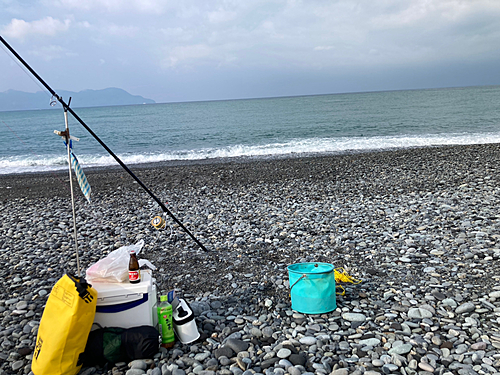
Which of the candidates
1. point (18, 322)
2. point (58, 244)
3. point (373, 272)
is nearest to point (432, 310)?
point (373, 272)

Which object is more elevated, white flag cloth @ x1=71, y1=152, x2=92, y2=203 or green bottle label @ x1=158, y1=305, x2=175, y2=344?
white flag cloth @ x1=71, y1=152, x2=92, y2=203

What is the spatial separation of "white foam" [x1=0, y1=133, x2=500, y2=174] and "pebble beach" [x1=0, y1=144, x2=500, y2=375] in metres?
9.81

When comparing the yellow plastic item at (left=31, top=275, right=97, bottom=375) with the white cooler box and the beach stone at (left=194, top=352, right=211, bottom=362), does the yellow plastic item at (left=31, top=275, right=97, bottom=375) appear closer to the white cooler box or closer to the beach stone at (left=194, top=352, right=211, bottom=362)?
the white cooler box

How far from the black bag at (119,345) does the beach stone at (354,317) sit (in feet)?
6.64

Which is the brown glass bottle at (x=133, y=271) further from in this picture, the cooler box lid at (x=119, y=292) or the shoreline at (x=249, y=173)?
the shoreline at (x=249, y=173)

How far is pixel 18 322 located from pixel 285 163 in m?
13.0

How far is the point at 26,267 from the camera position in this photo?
6355 mm

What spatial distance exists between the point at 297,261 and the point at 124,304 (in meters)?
3.08

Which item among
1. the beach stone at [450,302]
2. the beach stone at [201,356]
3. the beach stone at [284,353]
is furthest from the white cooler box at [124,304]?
the beach stone at [450,302]

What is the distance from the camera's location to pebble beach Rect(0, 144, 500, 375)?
146 inches

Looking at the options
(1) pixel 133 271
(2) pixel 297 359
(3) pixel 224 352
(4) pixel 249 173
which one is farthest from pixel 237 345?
(4) pixel 249 173

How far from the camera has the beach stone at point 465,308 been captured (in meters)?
4.34

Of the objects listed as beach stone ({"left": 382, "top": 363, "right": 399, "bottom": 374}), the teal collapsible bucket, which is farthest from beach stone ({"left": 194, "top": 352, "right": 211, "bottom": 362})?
beach stone ({"left": 382, "top": 363, "right": 399, "bottom": 374})

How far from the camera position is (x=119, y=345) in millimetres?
3682
